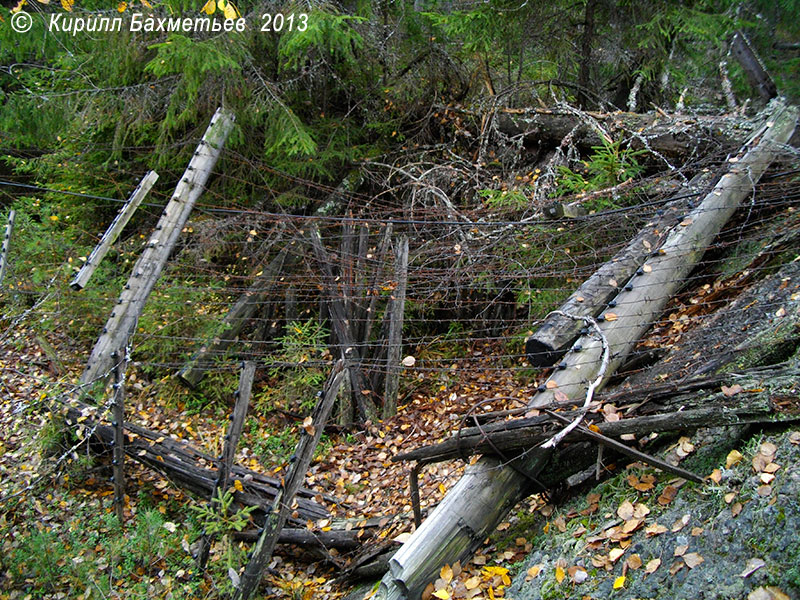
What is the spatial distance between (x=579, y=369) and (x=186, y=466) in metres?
3.95

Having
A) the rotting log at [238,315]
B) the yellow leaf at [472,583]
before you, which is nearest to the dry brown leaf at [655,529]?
the yellow leaf at [472,583]

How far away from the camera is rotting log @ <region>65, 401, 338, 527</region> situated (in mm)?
5078

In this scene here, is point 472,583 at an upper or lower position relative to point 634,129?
lower

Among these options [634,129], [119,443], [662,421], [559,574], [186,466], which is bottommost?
[186,466]

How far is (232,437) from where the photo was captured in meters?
4.50

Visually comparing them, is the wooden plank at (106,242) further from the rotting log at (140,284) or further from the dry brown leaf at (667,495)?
the dry brown leaf at (667,495)

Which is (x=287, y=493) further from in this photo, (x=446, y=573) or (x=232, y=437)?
(x=446, y=573)

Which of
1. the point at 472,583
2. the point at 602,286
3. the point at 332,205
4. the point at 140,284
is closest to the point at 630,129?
the point at 602,286

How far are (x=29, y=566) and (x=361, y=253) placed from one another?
15.4 feet

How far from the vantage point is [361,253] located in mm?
7270

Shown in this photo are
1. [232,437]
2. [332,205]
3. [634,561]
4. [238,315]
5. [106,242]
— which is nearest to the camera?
[634,561]

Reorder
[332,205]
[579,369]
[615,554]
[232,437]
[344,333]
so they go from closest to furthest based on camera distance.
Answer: [615,554] → [579,369] → [232,437] → [344,333] → [332,205]

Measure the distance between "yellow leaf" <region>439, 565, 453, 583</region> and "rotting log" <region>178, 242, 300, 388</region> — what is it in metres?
4.47

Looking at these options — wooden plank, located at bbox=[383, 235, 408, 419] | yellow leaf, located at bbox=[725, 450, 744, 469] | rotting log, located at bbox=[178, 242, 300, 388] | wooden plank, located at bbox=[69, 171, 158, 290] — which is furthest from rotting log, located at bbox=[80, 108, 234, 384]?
yellow leaf, located at bbox=[725, 450, 744, 469]
